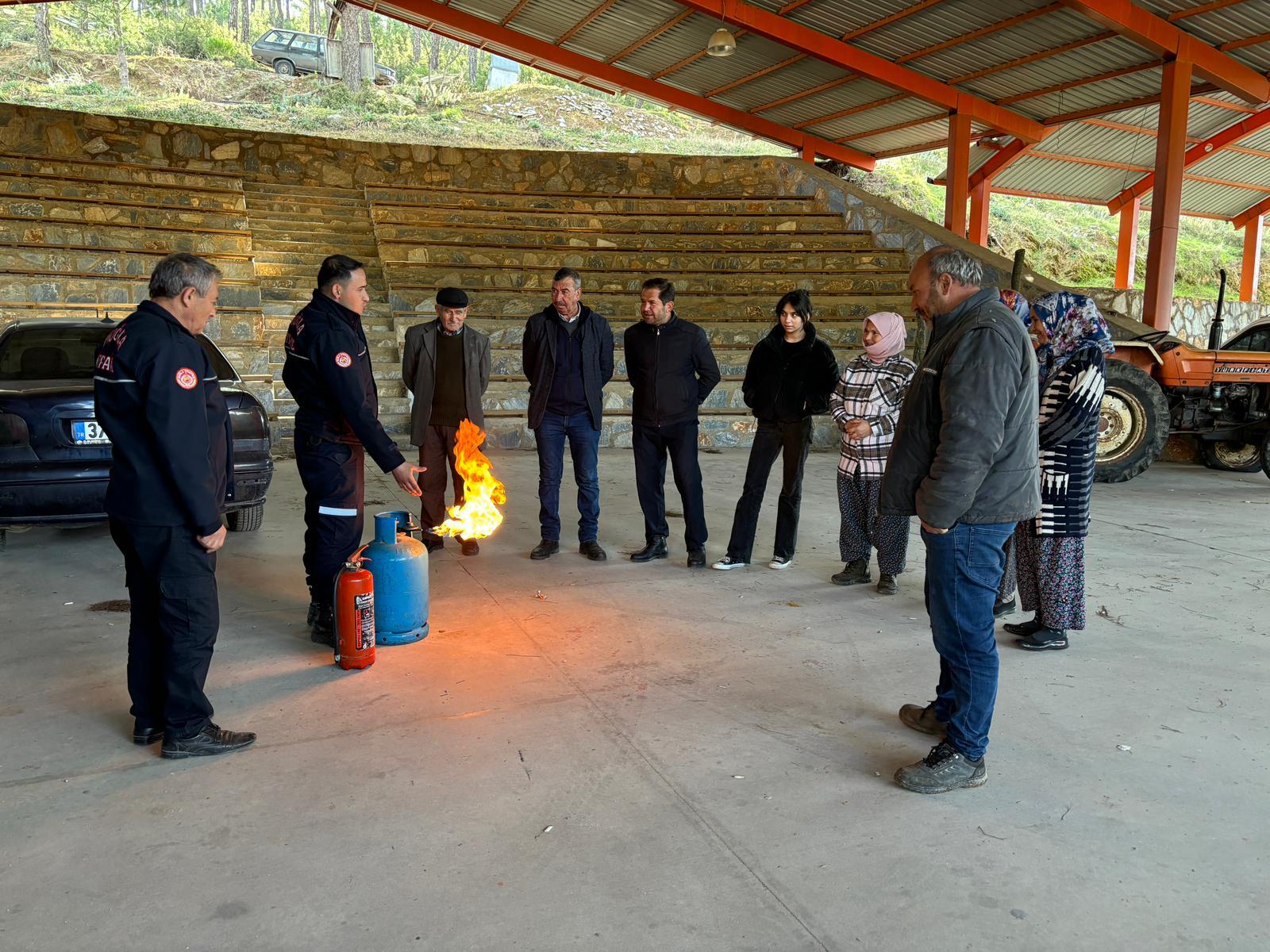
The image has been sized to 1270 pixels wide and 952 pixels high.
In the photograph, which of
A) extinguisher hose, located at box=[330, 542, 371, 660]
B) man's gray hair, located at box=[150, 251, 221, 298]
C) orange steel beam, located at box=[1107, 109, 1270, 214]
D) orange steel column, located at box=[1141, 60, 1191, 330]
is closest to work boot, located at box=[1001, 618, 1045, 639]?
extinguisher hose, located at box=[330, 542, 371, 660]

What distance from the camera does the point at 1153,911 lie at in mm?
2428

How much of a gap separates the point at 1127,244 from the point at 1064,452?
804 inches

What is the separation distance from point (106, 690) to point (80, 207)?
39.1 ft

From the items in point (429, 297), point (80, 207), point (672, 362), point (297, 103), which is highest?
point (297, 103)

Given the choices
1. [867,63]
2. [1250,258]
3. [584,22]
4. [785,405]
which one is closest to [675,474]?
[785,405]

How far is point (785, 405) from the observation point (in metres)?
5.62

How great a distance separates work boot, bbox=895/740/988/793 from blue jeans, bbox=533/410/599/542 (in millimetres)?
3302

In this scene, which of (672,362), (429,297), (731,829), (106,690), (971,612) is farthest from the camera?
(429,297)

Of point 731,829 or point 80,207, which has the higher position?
point 80,207

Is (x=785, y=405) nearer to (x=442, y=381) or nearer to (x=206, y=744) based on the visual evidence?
(x=442, y=381)

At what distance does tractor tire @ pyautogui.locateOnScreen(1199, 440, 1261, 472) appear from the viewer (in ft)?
33.8

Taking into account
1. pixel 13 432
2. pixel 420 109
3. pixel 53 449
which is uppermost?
pixel 420 109

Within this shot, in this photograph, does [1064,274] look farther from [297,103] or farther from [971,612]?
[971,612]

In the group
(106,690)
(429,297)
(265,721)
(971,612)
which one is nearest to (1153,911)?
(971,612)
